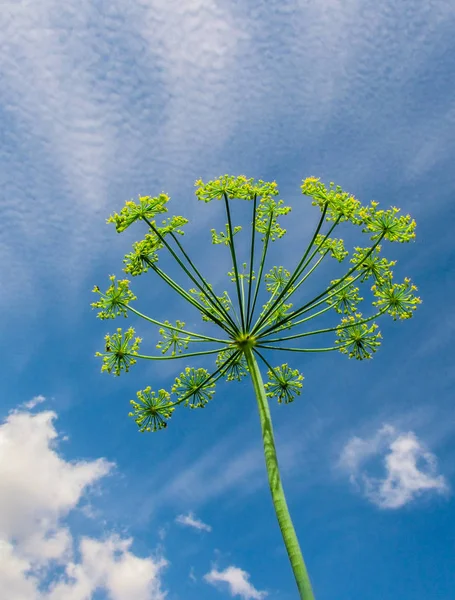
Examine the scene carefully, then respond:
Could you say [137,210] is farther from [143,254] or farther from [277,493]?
[277,493]

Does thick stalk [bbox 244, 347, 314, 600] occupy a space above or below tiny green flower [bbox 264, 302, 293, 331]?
below

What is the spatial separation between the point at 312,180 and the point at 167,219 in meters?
3.58

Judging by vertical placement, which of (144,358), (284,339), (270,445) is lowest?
(270,445)

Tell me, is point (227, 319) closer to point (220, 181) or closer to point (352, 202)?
point (220, 181)

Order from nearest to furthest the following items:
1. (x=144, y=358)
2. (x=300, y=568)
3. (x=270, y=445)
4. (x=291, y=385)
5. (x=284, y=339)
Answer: (x=300, y=568)
(x=270, y=445)
(x=284, y=339)
(x=144, y=358)
(x=291, y=385)

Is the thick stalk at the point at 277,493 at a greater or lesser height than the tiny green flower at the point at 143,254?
lesser

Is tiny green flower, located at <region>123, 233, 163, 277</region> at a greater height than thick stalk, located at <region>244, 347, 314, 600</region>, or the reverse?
tiny green flower, located at <region>123, 233, 163, 277</region>

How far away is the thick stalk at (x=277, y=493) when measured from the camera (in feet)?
31.9

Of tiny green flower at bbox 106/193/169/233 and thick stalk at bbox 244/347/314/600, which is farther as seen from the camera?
tiny green flower at bbox 106/193/169/233

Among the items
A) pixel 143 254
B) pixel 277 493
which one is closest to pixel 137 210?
pixel 143 254

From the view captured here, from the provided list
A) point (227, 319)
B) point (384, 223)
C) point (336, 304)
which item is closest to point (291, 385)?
point (336, 304)

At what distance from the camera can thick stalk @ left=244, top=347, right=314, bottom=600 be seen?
31.9 ft

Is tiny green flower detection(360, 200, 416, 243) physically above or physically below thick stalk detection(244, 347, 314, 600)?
above

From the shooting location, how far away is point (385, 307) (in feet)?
46.5
